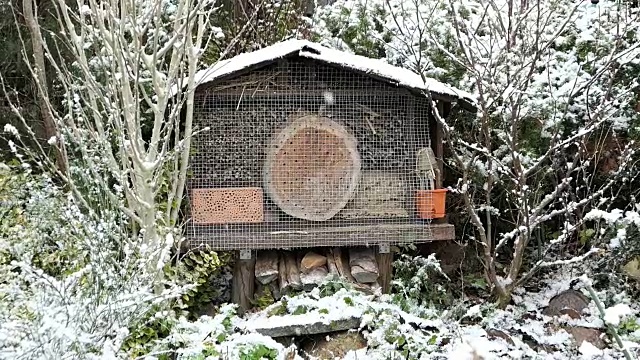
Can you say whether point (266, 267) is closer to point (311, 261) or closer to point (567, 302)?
point (311, 261)

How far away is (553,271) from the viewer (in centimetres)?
604

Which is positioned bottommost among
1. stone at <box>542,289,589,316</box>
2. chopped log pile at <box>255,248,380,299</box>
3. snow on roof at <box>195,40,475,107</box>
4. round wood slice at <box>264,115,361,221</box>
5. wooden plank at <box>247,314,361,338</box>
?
stone at <box>542,289,589,316</box>

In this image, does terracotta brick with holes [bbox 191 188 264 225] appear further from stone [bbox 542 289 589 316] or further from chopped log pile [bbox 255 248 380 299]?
stone [bbox 542 289 589 316]

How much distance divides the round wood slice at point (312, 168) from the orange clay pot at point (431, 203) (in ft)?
1.91

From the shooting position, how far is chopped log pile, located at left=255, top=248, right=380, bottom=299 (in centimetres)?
531

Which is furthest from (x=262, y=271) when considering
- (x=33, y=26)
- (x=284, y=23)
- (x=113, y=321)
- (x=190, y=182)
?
(x=284, y=23)

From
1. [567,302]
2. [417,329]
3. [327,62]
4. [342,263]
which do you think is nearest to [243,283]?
[342,263]

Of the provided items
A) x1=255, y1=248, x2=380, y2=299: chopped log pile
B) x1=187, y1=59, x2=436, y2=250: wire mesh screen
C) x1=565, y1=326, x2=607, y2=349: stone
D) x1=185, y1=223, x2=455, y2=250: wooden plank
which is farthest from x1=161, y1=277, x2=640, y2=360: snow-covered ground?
x1=187, y1=59, x2=436, y2=250: wire mesh screen

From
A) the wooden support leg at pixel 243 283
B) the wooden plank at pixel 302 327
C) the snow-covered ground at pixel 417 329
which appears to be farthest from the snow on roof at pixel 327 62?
the wooden plank at pixel 302 327

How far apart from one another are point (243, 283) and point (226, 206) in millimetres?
720

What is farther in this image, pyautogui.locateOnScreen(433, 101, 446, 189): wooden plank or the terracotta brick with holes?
pyautogui.locateOnScreen(433, 101, 446, 189): wooden plank

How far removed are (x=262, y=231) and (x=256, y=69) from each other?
133 centimetres

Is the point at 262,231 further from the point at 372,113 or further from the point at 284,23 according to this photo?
the point at 284,23

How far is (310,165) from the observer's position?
5297 millimetres
